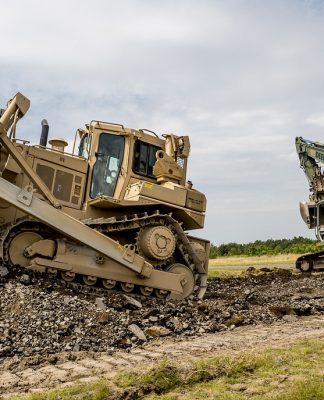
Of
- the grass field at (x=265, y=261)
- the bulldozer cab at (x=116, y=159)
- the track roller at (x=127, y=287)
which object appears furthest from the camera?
the grass field at (x=265, y=261)

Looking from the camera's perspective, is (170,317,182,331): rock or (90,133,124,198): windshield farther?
(90,133,124,198): windshield

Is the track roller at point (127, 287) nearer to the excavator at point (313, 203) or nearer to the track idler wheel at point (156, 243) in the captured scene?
the track idler wheel at point (156, 243)

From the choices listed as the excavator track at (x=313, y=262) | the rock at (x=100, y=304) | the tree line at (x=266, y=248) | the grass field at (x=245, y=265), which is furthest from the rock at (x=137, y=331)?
the tree line at (x=266, y=248)

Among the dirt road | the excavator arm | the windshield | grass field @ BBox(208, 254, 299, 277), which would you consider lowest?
the dirt road

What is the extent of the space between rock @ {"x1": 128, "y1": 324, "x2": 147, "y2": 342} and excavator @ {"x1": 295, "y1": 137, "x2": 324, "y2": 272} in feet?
42.4

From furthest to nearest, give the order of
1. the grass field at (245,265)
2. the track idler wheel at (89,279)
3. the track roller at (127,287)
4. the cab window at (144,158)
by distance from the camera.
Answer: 1. the grass field at (245,265)
2. the cab window at (144,158)
3. the track roller at (127,287)
4. the track idler wheel at (89,279)

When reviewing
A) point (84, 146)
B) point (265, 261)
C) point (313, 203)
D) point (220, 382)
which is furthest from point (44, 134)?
point (265, 261)

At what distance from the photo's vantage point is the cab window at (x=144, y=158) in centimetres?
1070

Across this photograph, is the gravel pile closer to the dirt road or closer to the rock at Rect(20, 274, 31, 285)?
the rock at Rect(20, 274, 31, 285)

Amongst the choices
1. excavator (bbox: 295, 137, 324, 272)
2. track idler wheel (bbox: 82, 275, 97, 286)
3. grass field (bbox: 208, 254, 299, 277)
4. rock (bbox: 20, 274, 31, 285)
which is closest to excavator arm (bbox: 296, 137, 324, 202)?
A: excavator (bbox: 295, 137, 324, 272)

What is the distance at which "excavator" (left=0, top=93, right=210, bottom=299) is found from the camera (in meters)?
8.73

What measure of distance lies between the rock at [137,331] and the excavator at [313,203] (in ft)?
42.4

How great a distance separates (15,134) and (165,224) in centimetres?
340

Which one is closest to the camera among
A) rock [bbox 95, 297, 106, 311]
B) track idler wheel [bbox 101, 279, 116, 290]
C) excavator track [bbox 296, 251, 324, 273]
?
rock [bbox 95, 297, 106, 311]
